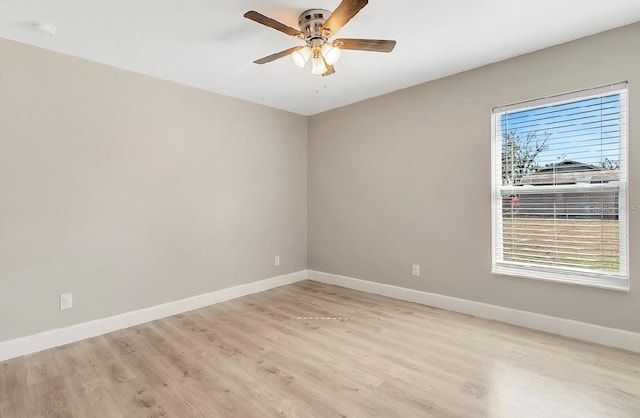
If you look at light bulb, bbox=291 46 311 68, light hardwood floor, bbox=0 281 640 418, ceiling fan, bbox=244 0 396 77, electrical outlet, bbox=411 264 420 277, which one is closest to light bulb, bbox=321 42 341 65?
ceiling fan, bbox=244 0 396 77

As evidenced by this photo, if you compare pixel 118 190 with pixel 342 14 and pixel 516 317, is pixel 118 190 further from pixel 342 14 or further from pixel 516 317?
pixel 516 317

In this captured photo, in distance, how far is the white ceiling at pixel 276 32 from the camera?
2.14 m

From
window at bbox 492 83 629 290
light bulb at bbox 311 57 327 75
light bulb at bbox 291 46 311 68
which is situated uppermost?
light bulb at bbox 291 46 311 68

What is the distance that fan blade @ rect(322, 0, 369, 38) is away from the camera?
5.91 ft

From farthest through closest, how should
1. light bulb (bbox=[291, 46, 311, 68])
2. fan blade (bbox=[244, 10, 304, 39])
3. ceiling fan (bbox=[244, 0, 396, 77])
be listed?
light bulb (bbox=[291, 46, 311, 68]) → ceiling fan (bbox=[244, 0, 396, 77]) → fan blade (bbox=[244, 10, 304, 39])

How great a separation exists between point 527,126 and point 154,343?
12.4ft

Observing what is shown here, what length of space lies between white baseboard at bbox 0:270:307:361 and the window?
290cm

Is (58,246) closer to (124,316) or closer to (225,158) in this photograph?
(124,316)

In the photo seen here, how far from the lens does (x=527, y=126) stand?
2.96 metres

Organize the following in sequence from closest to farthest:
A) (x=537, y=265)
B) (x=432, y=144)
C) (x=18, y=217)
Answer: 1. (x=18, y=217)
2. (x=537, y=265)
3. (x=432, y=144)

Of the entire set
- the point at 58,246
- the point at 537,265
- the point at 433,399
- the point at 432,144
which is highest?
the point at 432,144

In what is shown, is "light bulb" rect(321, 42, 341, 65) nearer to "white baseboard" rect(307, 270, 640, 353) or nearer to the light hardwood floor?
the light hardwood floor

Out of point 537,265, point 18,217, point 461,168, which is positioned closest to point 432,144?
point 461,168

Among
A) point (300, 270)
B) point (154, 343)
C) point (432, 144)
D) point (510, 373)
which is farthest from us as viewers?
point (300, 270)
